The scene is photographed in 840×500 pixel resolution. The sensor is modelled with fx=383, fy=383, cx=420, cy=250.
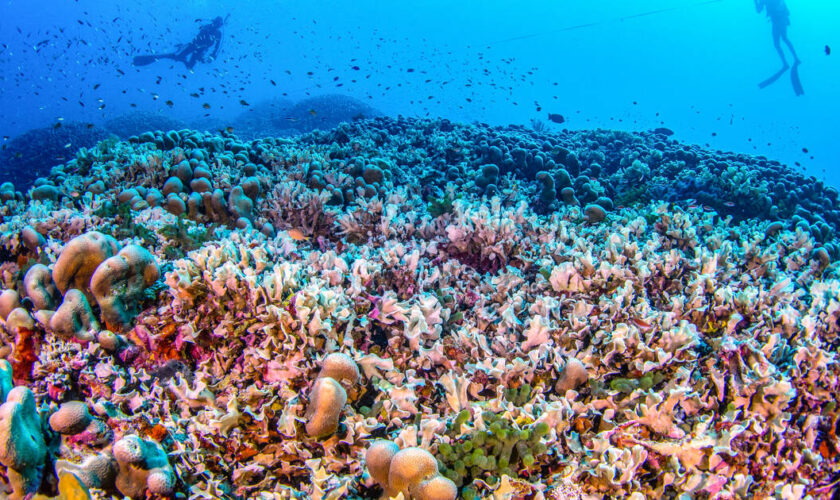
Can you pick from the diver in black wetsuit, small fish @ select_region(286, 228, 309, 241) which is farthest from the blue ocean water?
small fish @ select_region(286, 228, 309, 241)

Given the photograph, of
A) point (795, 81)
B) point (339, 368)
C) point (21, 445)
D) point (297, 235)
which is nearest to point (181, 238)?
point (297, 235)

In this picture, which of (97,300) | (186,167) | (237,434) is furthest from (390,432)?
(186,167)

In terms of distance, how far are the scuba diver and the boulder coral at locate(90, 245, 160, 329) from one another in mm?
31644

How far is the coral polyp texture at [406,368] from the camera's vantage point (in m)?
2.03

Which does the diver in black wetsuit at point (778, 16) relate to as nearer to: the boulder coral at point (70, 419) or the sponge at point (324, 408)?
the sponge at point (324, 408)

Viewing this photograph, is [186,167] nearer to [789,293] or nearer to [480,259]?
[480,259]

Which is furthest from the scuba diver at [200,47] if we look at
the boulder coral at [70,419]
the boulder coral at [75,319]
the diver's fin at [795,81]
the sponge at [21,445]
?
the diver's fin at [795,81]

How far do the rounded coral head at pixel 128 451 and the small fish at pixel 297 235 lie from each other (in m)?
3.62

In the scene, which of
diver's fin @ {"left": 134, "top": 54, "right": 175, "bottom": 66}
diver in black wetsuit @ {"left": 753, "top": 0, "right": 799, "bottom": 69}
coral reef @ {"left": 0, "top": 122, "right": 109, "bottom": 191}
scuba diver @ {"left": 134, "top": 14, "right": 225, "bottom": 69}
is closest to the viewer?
coral reef @ {"left": 0, "top": 122, "right": 109, "bottom": 191}

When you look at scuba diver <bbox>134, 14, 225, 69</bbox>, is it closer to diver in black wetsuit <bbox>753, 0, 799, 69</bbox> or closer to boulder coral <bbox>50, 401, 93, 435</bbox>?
boulder coral <bbox>50, 401, 93, 435</bbox>

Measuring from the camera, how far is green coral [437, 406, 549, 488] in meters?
1.97

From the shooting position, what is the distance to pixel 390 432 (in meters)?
2.39

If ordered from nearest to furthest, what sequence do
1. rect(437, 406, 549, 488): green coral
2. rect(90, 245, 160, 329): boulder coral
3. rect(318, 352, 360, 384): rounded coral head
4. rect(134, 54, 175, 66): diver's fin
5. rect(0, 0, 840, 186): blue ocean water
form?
rect(437, 406, 549, 488): green coral → rect(318, 352, 360, 384): rounded coral head → rect(90, 245, 160, 329): boulder coral → rect(134, 54, 175, 66): diver's fin → rect(0, 0, 840, 186): blue ocean water

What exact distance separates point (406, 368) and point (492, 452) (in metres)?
0.98
